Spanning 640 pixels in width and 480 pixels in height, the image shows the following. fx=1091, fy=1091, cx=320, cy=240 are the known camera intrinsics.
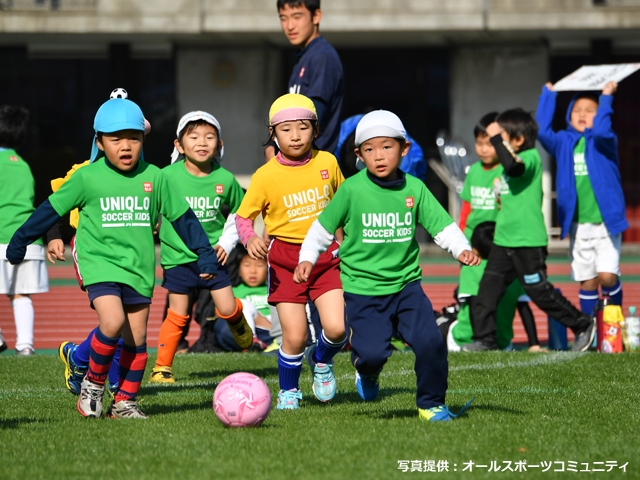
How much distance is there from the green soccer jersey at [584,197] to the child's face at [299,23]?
331 centimetres

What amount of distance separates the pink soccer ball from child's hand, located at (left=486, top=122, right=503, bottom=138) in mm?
4993

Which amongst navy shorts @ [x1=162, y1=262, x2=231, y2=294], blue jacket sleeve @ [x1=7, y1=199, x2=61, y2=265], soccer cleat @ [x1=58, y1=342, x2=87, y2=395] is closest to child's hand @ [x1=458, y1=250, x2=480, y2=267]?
blue jacket sleeve @ [x1=7, y1=199, x2=61, y2=265]

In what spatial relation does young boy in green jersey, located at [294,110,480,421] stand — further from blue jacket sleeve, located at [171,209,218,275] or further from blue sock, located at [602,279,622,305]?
blue sock, located at [602,279,622,305]

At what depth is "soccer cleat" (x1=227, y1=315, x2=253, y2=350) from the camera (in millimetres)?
8406

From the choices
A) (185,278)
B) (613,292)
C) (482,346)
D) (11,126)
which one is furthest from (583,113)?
(11,126)

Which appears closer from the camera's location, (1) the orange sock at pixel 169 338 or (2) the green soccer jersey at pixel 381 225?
(2) the green soccer jersey at pixel 381 225

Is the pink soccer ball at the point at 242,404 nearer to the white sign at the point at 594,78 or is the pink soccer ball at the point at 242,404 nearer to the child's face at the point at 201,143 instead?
the child's face at the point at 201,143

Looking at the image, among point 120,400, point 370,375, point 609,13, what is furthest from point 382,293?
point 609,13

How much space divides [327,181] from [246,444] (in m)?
1.99

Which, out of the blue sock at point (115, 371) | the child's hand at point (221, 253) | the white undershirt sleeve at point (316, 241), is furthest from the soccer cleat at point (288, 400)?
the child's hand at point (221, 253)

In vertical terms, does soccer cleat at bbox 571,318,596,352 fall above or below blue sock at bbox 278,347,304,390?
below

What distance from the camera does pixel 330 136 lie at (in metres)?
8.06

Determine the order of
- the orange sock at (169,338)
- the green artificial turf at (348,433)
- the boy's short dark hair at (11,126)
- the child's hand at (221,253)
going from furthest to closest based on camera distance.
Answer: the boy's short dark hair at (11,126), the orange sock at (169,338), the child's hand at (221,253), the green artificial turf at (348,433)

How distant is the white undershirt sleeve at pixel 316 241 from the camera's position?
6207 mm
